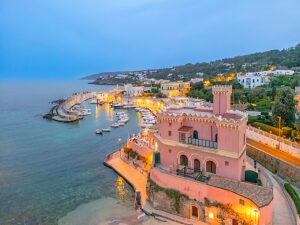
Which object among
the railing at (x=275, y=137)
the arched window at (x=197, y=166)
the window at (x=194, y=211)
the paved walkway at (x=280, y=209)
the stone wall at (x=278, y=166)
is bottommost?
the window at (x=194, y=211)

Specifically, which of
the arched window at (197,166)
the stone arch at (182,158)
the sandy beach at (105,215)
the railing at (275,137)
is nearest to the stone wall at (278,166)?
the railing at (275,137)

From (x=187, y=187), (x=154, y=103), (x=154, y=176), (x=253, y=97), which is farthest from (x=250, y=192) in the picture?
(x=154, y=103)

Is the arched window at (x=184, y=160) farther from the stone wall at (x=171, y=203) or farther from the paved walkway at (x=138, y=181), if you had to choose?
the paved walkway at (x=138, y=181)

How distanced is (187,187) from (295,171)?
31.4 feet

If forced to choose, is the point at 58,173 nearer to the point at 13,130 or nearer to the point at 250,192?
the point at 250,192

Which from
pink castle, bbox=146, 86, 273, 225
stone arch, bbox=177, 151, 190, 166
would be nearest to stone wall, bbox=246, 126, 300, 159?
pink castle, bbox=146, 86, 273, 225

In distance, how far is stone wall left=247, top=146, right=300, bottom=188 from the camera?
2298cm

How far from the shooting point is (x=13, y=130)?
177ft

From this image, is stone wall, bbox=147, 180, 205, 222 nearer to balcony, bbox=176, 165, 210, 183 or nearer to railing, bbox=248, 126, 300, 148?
balcony, bbox=176, 165, 210, 183

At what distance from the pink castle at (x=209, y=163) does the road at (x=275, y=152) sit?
5319 millimetres

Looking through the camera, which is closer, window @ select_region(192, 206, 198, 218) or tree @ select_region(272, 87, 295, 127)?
window @ select_region(192, 206, 198, 218)

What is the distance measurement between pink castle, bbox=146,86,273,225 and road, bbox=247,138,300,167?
17.4 feet

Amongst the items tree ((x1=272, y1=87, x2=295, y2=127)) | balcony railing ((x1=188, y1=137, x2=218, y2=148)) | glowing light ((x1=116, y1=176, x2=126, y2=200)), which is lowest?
glowing light ((x1=116, y1=176, x2=126, y2=200))

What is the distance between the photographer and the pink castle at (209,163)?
59.1 ft
